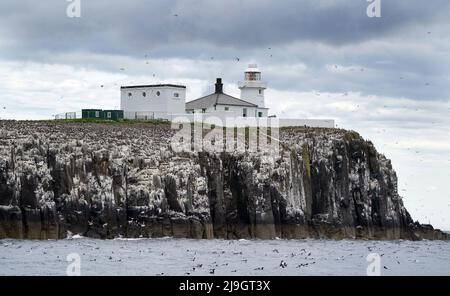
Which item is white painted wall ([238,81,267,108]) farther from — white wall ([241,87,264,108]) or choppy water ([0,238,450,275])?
choppy water ([0,238,450,275])

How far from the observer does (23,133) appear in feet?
267

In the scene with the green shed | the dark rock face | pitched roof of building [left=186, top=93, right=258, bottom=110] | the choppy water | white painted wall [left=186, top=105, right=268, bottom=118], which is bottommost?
the choppy water

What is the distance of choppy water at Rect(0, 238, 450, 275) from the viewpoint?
2336 inches

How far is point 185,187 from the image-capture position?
81.1 metres

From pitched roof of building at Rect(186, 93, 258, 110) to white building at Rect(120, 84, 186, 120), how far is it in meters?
3.78

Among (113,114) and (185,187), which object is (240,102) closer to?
(113,114)

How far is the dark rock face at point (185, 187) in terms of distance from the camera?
76.2 meters

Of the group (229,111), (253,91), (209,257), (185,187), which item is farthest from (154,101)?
(209,257)

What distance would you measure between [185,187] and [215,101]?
26.8 meters

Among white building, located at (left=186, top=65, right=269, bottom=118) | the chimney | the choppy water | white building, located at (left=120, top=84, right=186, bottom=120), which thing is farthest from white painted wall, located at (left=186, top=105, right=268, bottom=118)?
the choppy water

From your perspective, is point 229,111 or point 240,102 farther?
point 240,102

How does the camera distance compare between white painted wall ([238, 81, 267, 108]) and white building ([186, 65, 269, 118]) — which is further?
white painted wall ([238, 81, 267, 108])
